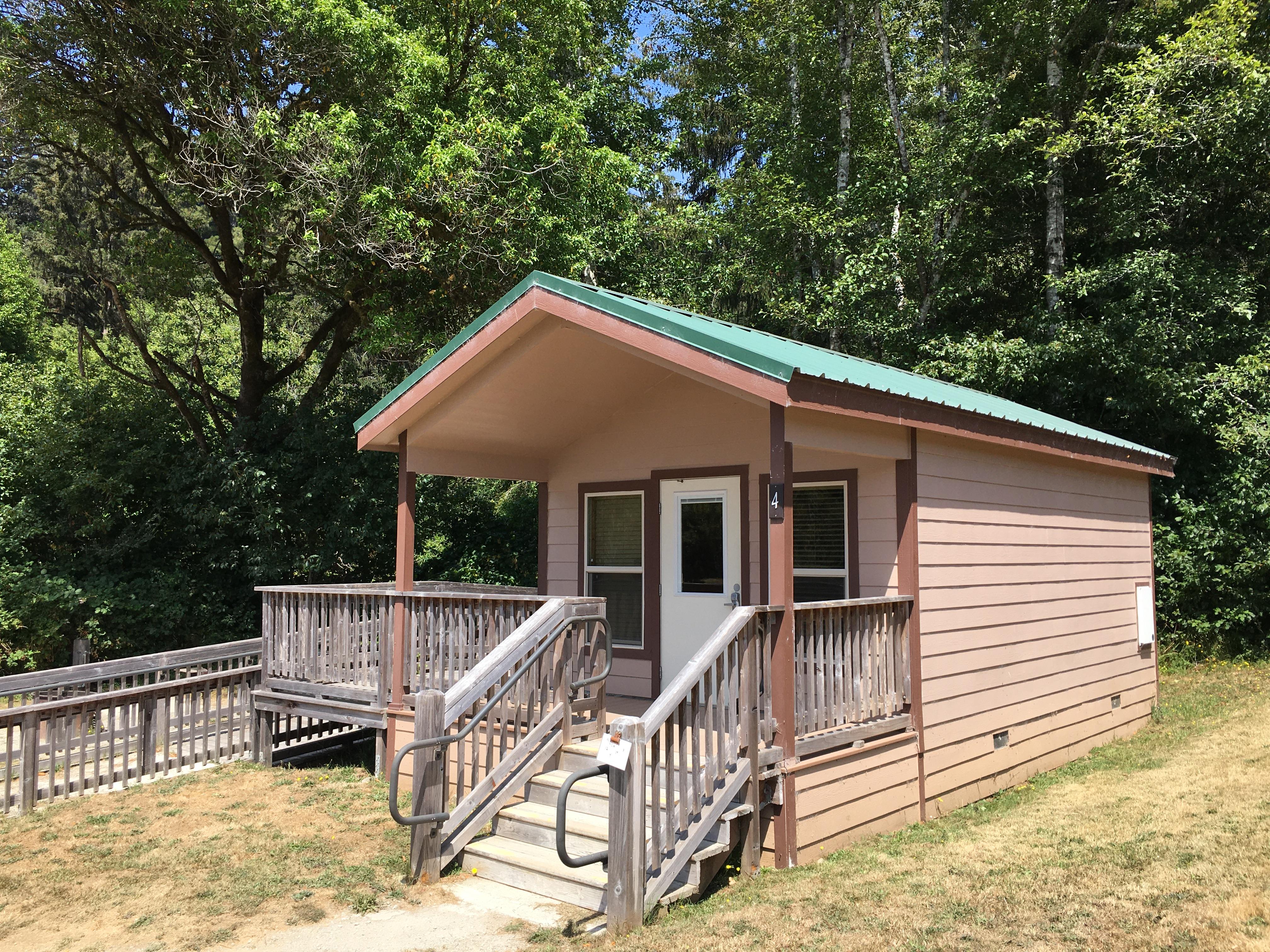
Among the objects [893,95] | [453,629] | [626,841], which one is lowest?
[626,841]

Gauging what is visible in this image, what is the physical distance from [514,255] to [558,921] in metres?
10.2

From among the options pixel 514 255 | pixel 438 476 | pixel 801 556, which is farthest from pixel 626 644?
pixel 438 476

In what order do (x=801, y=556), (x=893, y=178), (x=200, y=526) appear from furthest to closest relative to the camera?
1. (x=893, y=178)
2. (x=200, y=526)
3. (x=801, y=556)

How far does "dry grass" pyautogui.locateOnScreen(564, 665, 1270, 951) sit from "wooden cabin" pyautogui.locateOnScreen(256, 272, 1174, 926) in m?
0.32

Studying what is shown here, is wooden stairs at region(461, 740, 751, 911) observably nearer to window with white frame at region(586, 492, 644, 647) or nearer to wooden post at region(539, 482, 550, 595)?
window with white frame at region(586, 492, 644, 647)

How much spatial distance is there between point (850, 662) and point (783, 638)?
817 millimetres

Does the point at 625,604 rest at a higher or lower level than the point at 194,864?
higher

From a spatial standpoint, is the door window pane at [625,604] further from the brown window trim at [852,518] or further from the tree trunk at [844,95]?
the tree trunk at [844,95]

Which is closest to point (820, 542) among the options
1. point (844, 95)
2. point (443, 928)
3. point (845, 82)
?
point (443, 928)

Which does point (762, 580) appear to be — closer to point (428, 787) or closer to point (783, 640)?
point (783, 640)

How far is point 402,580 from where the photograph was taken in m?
7.96

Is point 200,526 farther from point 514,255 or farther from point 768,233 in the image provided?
point 768,233

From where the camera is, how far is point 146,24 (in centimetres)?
1195

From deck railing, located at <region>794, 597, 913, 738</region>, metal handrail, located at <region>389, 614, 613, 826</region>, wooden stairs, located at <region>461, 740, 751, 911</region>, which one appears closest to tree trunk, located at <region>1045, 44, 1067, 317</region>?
deck railing, located at <region>794, 597, 913, 738</region>
